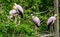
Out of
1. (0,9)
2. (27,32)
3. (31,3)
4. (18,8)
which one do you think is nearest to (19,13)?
(18,8)

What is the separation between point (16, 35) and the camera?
2252 millimetres

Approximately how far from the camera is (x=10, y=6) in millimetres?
2529

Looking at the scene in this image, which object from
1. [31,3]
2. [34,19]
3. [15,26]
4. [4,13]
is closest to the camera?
[15,26]

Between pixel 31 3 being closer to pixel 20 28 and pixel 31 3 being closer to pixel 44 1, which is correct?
pixel 20 28

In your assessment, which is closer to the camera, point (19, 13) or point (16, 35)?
point (16, 35)

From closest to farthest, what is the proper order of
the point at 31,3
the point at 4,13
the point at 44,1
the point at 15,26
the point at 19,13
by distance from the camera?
the point at 15,26
the point at 4,13
the point at 19,13
the point at 31,3
the point at 44,1

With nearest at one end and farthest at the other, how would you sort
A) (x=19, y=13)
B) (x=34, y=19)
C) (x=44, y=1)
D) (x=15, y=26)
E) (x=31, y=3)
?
1. (x=15, y=26)
2. (x=19, y=13)
3. (x=34, y=19)
4. (x=31, y=3)
5. (x=44, y=1)

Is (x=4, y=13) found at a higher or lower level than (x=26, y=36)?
higher

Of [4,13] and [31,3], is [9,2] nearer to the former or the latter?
[4,13]

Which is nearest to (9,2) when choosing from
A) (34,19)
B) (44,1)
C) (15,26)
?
(15,26)

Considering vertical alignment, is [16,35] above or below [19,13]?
below

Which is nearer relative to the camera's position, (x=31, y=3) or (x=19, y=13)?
(x=19, y=13)

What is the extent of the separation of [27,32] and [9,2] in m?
0.41

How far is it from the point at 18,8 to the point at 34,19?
470 mm
